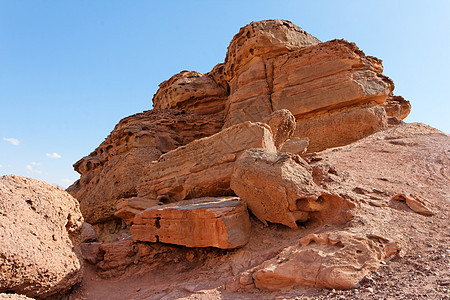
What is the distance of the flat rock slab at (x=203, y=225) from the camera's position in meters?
4.88

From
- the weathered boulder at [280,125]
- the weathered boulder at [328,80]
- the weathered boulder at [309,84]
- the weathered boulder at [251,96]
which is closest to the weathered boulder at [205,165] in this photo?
the weathered boulder at [280,125]

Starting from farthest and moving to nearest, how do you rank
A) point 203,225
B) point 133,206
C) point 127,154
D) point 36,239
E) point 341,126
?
point 127,154 < point 341,126 < point 133,206 < point 203,225 < point 36,239

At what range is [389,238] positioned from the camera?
148 inches

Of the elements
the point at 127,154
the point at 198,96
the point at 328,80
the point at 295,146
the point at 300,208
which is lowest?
the point at 300,208

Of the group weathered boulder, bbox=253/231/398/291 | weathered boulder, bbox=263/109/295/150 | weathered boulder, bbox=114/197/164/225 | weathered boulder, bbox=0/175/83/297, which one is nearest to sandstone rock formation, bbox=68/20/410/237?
weathered boulder, bbox=114/197/164/225

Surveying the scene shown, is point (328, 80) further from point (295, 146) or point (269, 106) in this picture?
point (295, 146)

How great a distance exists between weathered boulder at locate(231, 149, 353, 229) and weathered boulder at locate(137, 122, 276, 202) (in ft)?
3.68

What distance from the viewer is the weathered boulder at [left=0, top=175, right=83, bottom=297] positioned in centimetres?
367

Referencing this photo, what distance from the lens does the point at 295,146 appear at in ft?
27.6

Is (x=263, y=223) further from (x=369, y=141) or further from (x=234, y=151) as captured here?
(x=369, y=141)

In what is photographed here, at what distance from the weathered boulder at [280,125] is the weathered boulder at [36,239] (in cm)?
554

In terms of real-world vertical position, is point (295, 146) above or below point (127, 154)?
below

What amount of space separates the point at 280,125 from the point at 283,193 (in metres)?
3.67

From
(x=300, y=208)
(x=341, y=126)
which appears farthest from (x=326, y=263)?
(x=341, y=126)
